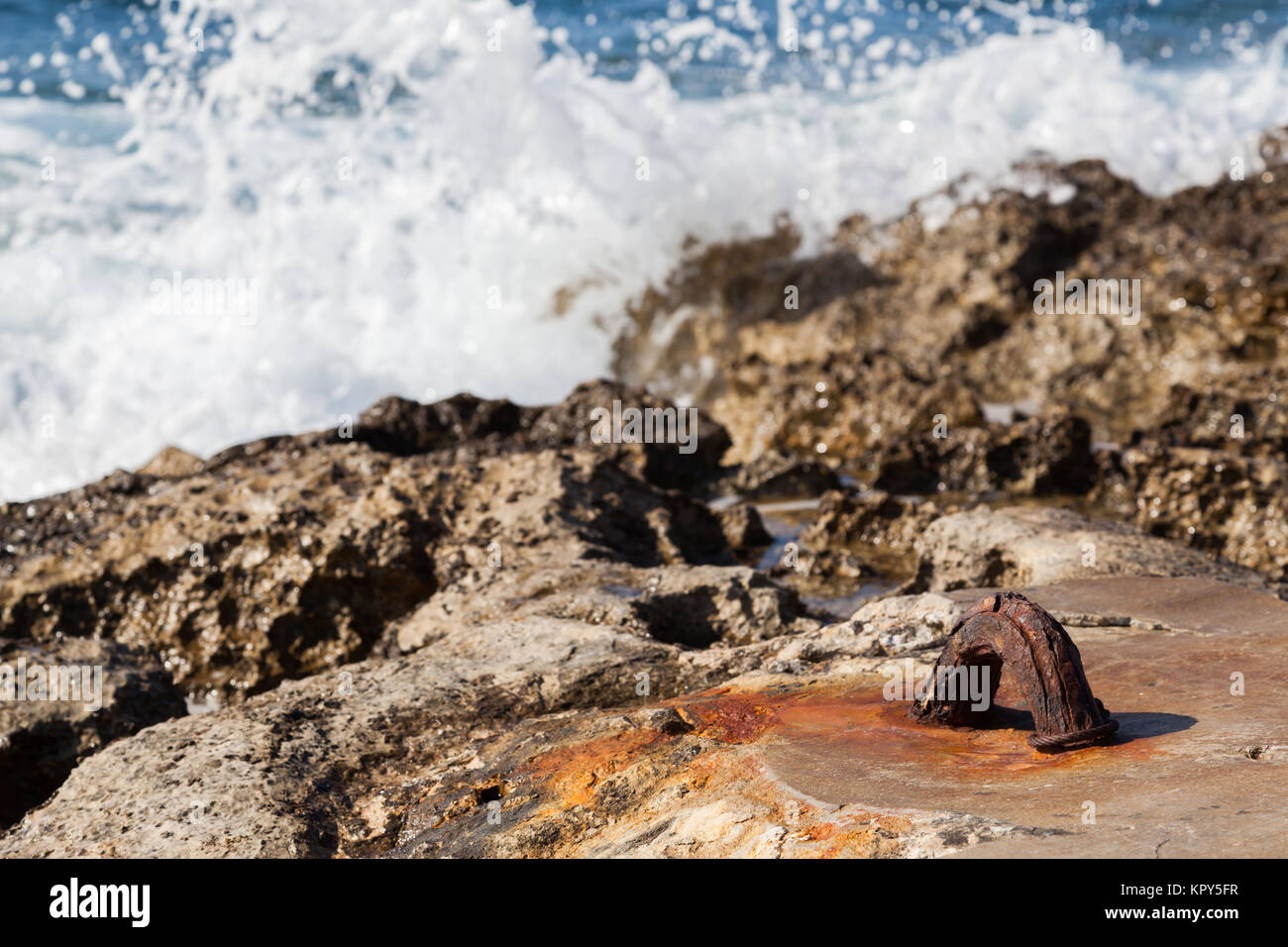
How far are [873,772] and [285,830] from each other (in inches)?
50.0

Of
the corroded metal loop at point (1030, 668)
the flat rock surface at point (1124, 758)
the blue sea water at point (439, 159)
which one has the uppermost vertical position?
the blue sea water at point (439, 159)

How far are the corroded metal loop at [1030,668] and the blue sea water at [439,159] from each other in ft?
28.9

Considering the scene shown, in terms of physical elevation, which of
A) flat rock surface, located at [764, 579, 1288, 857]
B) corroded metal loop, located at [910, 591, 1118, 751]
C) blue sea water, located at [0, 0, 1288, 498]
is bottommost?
flat rock surface, located at [764, 579, 1288, 857]

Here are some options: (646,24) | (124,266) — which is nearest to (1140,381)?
(124,266)

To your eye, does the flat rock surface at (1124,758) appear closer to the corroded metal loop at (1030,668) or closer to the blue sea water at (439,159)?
the corroded metal loop at (1030,668)

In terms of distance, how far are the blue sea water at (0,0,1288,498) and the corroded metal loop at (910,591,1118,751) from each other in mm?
8805

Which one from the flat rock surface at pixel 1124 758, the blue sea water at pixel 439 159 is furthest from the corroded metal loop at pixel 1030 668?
the blue sea water at pixel 439 159

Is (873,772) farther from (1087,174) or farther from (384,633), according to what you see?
(1087,174)

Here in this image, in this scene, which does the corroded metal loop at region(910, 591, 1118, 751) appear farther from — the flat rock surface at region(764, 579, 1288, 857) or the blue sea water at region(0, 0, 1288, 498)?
the blue sea water at region(0, 0, 1288, 498)

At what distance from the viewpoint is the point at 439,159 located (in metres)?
15.2

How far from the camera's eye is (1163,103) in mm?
14836

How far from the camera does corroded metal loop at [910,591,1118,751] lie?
2.37 metres

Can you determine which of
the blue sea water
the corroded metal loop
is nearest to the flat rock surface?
the corroded metal loop

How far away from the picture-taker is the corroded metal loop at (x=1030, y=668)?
2.37 m
